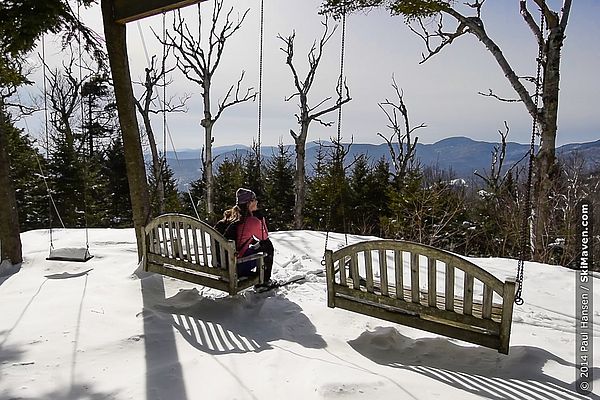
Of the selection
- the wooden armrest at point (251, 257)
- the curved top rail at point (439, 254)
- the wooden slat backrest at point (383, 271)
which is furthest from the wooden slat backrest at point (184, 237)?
the wooden slat backrest at point (383, 271)

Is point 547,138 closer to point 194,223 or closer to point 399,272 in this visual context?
point 399,272

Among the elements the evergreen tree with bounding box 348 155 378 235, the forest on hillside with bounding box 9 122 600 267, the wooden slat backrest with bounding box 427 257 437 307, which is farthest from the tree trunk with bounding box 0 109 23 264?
the evergreen tree with bounding box 348 155 378 235

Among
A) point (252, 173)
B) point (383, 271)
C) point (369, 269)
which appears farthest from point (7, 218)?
point (252, 173)

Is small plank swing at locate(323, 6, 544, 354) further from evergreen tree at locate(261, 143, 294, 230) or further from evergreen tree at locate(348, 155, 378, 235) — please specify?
evergreen tree at locate(261, 143, 294, 230)

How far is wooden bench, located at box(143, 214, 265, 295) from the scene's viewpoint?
460 centimetres

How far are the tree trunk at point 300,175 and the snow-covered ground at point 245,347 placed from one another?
1084 cm

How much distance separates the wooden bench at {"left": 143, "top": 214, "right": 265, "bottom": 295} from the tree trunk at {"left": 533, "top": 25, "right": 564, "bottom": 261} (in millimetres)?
5929

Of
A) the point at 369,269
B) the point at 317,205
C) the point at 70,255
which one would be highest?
the point at 369,269

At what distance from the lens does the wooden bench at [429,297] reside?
333 centimetres

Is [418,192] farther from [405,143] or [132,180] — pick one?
[132,180]

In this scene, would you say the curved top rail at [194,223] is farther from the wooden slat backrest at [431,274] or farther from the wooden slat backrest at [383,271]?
the wooden slat backrest at [383,271]

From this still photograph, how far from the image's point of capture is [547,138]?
8164 millimetres

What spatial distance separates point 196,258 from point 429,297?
2.50 m

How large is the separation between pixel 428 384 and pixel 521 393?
0.59 meters
